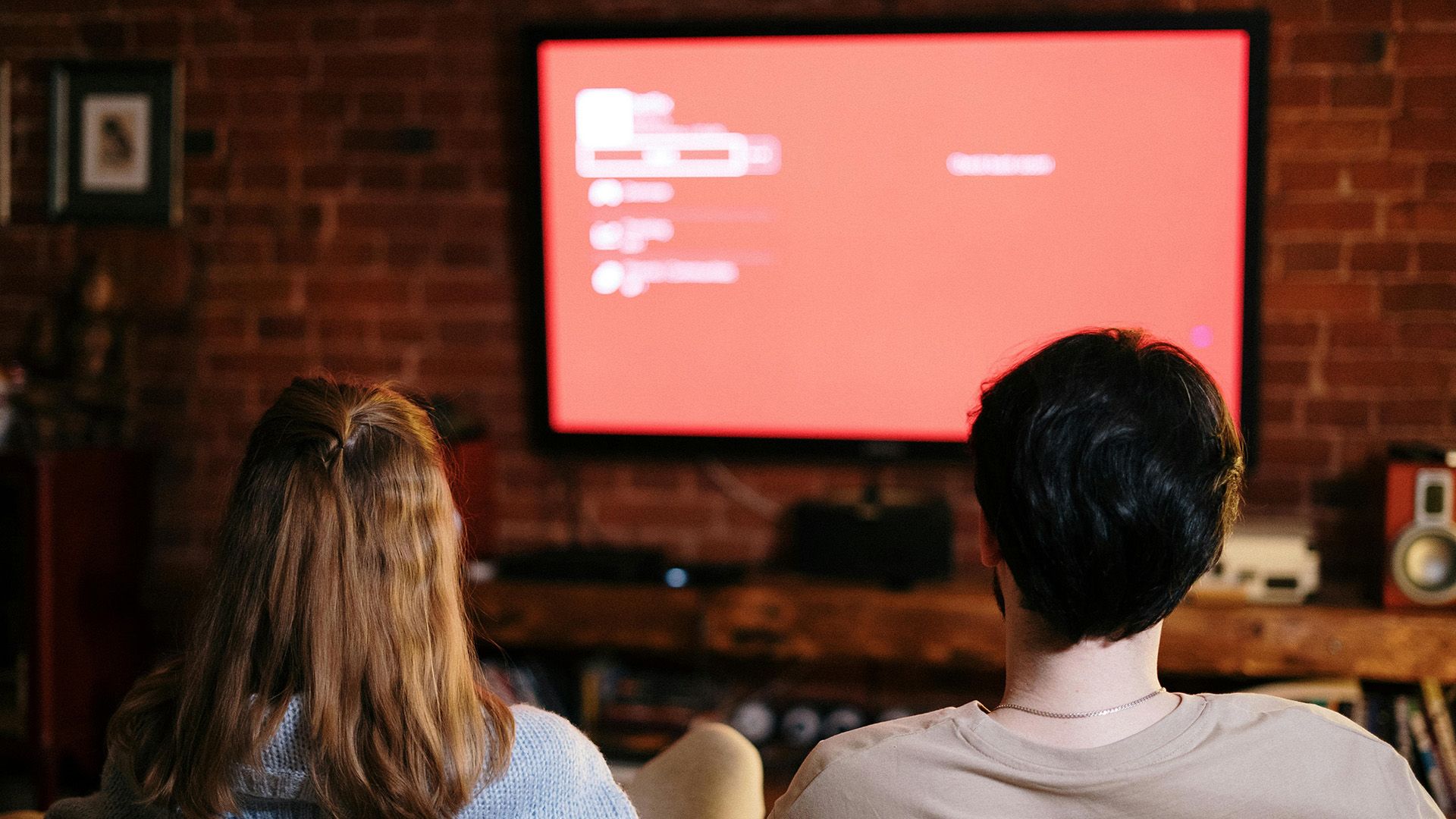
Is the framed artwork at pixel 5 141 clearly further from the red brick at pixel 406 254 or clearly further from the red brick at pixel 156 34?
the red brick at pixel 406 254

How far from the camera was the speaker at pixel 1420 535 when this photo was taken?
8.52 feet

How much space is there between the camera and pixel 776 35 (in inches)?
115

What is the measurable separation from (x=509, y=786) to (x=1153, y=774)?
656 millimetres

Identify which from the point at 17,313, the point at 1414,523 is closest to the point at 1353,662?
the point at 1414,523

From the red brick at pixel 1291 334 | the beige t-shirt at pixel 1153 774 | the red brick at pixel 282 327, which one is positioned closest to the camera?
the beige t-shirt at pixel 1153 774

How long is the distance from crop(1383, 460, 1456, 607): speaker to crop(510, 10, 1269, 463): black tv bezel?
1.09 feet

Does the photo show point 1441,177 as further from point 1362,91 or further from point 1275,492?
point 1275,492

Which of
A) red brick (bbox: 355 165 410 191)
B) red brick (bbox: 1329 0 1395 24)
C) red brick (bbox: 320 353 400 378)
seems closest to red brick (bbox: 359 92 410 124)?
red brick (bbox: 355 165 410 191)

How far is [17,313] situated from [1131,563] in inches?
135

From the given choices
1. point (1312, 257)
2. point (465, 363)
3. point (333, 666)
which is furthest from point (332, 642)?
point (1312, 257)

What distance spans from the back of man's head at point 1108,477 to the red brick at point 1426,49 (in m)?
2.31

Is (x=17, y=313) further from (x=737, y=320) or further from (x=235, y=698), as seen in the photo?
(x=235, y=698)

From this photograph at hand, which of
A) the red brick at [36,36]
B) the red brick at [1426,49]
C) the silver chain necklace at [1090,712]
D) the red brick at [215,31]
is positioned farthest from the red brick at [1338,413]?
the red brick at [36,36]

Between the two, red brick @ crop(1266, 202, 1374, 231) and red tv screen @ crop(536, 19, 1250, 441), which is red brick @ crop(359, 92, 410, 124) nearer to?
red tv screen @ crop(536, 19, 1250, 441)
